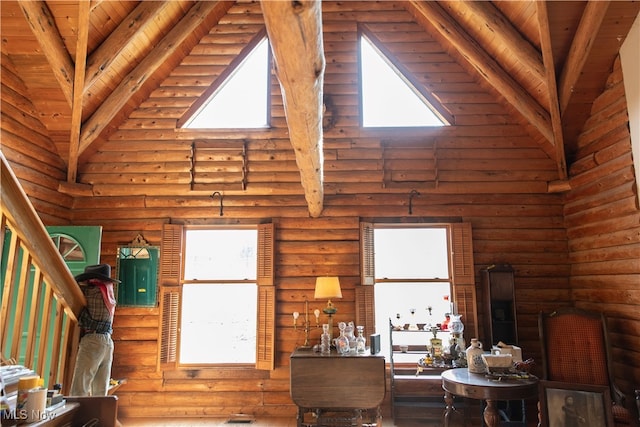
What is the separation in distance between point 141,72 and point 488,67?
3.78 metres

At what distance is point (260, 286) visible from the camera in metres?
4.80

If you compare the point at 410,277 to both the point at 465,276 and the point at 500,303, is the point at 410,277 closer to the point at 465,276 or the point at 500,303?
the point at 465,276

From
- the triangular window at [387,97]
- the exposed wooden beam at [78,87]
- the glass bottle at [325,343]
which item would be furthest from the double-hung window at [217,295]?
the triangular window at [387,97]

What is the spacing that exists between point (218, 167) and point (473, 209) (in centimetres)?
306

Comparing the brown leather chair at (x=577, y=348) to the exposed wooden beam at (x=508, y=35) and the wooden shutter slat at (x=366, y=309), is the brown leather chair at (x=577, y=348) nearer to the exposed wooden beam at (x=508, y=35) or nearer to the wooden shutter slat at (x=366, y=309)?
the wooden shutter slat at (x=366, y=309)

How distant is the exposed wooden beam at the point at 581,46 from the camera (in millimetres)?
3627

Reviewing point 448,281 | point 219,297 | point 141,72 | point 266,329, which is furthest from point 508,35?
point 219,297

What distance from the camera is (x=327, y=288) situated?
4473 mm

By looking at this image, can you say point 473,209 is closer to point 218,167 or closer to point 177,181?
point 218,167

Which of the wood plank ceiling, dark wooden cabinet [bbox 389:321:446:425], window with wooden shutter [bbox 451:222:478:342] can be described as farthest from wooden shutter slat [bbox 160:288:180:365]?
window with wooden shutter [bbox 451:222:478:342]

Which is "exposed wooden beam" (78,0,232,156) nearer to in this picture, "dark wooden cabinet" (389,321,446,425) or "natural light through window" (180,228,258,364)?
"natural light through window" (180,228,258,364)

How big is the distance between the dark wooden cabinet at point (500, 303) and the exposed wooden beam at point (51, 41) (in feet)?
15.6

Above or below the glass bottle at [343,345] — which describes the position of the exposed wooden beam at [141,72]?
above

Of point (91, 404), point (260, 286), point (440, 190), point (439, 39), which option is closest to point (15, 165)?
point (260, 286)
